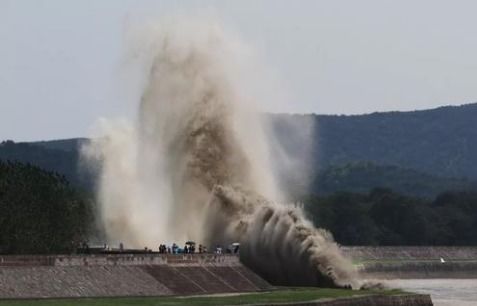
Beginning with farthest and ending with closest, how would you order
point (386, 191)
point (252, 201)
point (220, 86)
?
point (386, 191) → point (220, 86) → point (252, 201)

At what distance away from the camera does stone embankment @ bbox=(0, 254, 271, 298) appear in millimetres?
52469

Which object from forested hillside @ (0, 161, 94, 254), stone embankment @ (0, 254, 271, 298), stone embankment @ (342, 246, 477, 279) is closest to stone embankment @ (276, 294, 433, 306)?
stone embankment @ (0, 254, 271, 298)

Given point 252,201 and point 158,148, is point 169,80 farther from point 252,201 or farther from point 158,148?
point 252,201

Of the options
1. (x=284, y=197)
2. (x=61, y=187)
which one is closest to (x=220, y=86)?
(x=284, y=197)

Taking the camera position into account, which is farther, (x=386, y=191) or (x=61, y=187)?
(x=386, y=191)

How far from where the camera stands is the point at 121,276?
56594 mm

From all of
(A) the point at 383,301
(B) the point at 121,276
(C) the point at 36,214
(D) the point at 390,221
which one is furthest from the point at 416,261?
(B) the point at 121,276

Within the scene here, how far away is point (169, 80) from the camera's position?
3324 inches

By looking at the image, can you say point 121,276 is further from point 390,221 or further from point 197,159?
point 390,221

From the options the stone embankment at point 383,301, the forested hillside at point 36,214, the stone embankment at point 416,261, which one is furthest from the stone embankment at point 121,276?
the stone embankment at point 416,261

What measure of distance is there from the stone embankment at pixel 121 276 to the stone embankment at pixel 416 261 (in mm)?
42001

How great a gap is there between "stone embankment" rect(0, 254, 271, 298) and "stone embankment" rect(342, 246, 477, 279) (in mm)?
42001

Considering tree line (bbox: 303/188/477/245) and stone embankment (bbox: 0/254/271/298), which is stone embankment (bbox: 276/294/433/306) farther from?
tree line (bbox: 303/188/477/245)

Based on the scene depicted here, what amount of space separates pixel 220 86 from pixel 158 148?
18.6 ft
